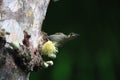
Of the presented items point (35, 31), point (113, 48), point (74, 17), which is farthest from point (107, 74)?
point (35, 31)

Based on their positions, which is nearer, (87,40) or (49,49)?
(49,49)

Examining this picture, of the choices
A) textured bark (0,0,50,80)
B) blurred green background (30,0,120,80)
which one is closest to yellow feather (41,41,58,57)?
textured bark (0,0,50,80)

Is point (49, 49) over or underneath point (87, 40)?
underneath

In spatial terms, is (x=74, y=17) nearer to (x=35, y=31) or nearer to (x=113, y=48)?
(x=113, y=48)

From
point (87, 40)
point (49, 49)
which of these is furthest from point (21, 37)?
point (87, 40)

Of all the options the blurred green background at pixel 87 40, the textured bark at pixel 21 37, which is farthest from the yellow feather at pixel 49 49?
the blurred green background at pixel 87 40

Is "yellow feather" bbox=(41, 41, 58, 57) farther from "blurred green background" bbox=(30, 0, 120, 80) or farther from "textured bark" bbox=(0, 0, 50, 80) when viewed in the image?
"blurred green background" bbox=(30, 0, 120, 80)

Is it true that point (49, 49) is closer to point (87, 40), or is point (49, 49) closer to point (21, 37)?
point (21, 37)
